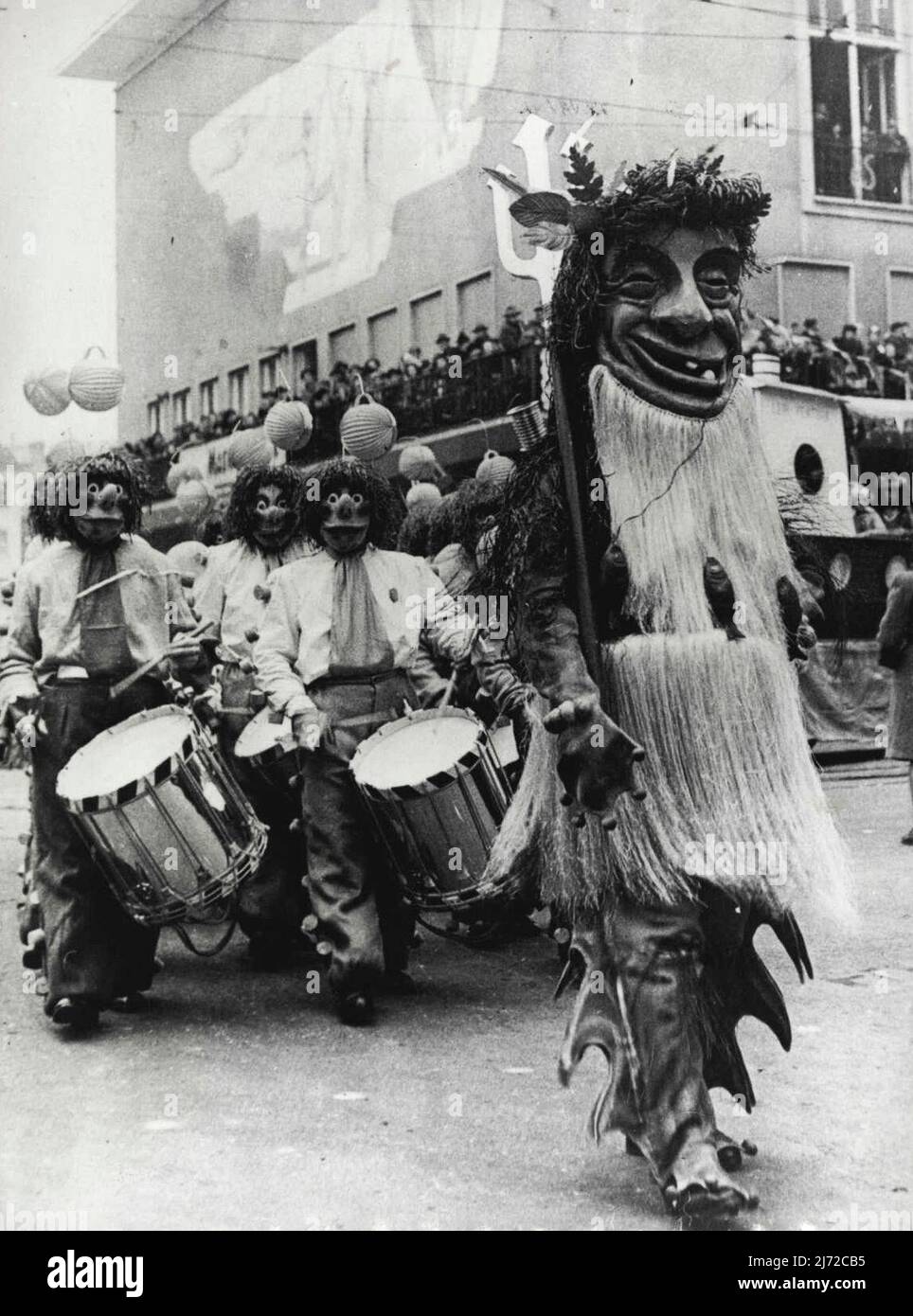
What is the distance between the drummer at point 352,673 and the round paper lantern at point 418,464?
14.9ft

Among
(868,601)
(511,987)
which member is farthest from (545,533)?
(868,601)

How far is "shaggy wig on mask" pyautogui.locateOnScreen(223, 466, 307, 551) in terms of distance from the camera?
6.70 m

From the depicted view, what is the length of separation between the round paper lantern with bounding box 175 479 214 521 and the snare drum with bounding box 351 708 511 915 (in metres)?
4.30

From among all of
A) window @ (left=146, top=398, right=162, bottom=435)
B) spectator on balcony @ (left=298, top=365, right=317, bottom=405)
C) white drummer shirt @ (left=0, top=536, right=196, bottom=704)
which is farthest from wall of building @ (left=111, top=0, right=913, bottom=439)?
window @ (left=146, top=398, right=162, bottom=435)

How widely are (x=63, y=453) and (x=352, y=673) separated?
152cm

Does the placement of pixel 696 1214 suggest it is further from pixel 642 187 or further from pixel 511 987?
pixel 511 987

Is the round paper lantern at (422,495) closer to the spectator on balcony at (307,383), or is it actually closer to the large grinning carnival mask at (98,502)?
the large grinning carnival mask at (98,502)

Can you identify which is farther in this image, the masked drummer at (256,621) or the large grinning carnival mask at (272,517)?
the large grinning carnival mask at (272,517)

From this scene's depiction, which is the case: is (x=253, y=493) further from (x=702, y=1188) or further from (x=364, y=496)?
(x=702, y=1188)

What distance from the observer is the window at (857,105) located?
10648mm

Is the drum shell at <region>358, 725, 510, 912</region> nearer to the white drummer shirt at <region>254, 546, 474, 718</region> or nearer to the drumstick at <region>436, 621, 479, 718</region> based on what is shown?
the drumstick at <region>436, 621, 479, 718</region>

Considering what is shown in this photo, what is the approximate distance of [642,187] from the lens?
343 cm

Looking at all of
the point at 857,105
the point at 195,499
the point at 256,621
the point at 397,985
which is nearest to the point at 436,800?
the point at 397,985

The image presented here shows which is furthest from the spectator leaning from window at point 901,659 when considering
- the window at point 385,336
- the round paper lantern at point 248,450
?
the window at point 385,336
